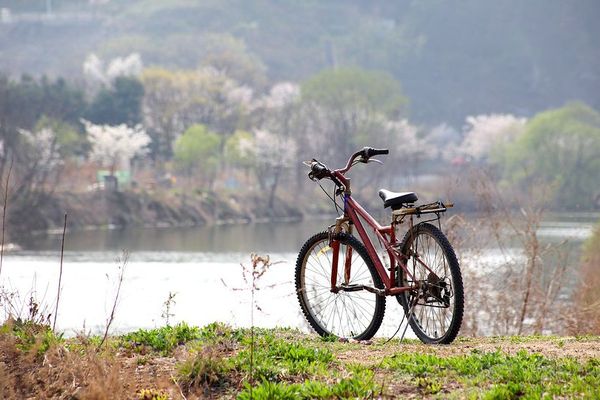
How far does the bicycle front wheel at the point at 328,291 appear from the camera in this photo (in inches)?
314

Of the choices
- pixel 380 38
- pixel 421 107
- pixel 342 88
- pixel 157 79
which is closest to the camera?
pixel 157 79

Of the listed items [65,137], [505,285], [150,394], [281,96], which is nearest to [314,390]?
[150,394]

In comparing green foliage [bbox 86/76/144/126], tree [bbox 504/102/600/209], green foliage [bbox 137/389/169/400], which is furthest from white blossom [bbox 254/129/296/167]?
green foliage [bbox 137/389/169/400]

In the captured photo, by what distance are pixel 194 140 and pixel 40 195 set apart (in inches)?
786

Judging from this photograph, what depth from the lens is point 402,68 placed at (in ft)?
422

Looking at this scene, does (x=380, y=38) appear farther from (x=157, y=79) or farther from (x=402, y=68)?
(x=157, y=79)

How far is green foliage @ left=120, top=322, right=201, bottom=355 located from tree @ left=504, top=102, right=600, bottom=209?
56.1 meters

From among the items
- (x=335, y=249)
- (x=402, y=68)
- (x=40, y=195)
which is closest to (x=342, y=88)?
(x=40, y=195)

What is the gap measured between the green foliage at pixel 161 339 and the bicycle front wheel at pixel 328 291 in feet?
3.97

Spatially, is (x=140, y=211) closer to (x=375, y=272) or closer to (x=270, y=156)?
(x=270, y=156)

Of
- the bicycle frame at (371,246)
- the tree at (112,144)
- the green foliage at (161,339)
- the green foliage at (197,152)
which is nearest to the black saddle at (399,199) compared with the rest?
the bicycle frame at (371,246)

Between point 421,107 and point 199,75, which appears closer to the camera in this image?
point 199,75

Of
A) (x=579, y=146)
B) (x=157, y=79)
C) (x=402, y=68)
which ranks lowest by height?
(x=579, y=146)

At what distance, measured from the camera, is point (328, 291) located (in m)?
8.16
